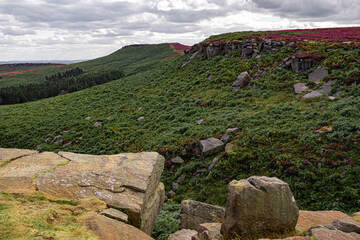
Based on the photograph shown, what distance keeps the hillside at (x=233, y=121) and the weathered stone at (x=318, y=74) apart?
1.42 ft

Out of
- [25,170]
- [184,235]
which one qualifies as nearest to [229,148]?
[184,235]

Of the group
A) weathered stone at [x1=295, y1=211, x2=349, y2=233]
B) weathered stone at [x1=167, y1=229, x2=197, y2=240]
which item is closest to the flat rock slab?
weathered stone at [x1=167, y1=229, x2=197, y2=240]

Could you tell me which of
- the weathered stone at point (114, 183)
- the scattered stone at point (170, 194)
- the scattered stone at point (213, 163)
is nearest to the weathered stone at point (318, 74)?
the scattered stone at point (213, 163)

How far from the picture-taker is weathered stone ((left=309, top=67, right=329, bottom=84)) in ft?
80.0

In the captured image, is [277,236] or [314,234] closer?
[314,234]

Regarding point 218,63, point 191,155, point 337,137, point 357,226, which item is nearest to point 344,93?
point 337,137

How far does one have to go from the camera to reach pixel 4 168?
10.2m

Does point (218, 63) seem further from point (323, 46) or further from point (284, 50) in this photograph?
point (323, 46)

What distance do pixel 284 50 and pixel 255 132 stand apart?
20414mm

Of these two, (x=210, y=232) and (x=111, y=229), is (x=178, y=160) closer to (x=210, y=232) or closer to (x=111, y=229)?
(x=210, y=232)

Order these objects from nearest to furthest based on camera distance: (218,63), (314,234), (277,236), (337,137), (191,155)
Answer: (314,234)
(277,236)
(337,137)
(191,155)
(218,63)

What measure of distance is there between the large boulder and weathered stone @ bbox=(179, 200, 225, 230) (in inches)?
108

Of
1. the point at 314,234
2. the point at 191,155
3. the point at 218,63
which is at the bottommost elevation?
the point at 191,155

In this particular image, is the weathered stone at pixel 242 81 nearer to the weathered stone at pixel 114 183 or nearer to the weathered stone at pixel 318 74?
the weathered stone at pixel 318 74
